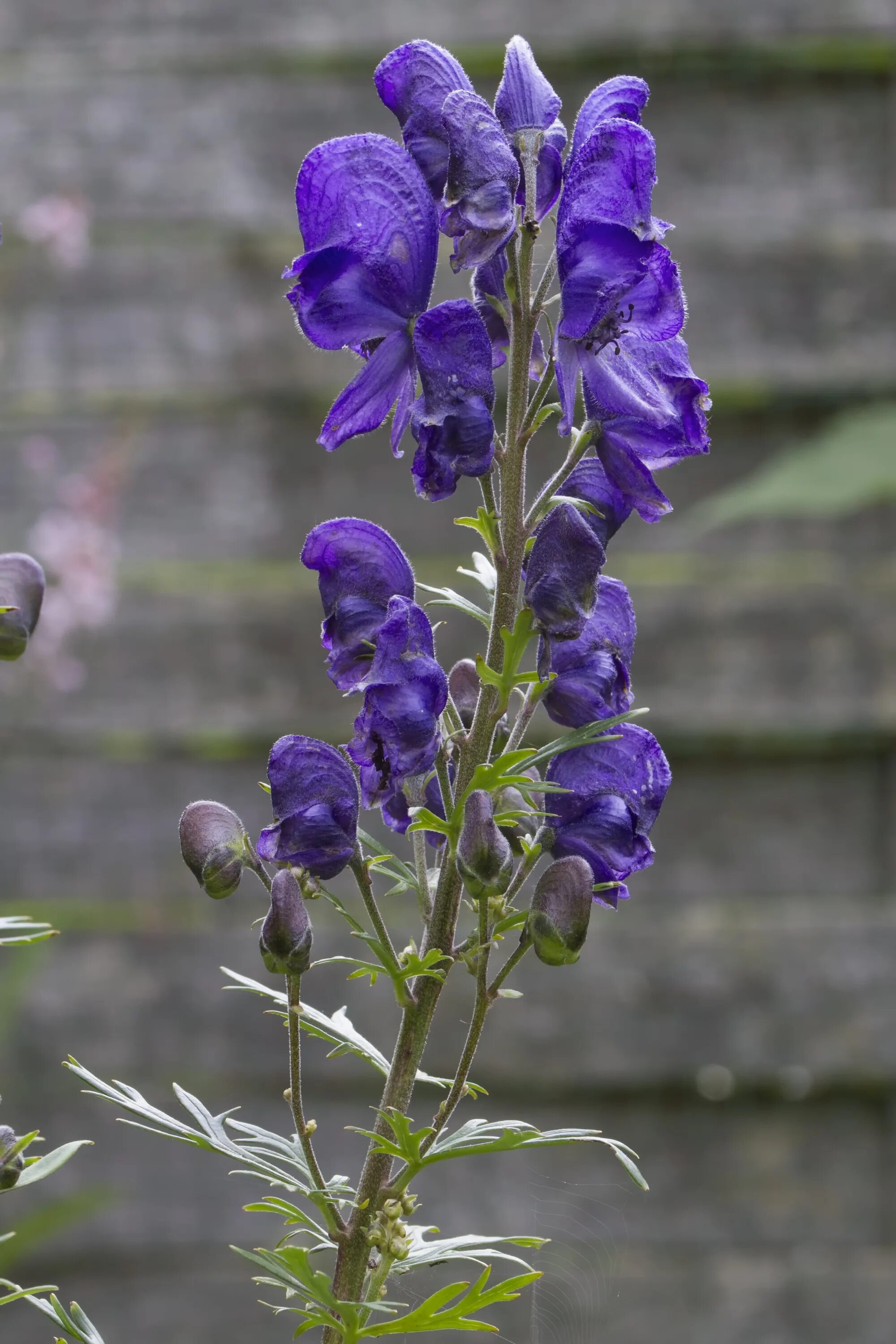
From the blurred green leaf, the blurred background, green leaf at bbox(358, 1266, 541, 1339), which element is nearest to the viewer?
green leaf at bbox(358, 1266, 541, 1339)

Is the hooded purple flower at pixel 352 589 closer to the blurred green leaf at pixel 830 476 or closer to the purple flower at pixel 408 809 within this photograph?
the purple flower at pixel 408 809

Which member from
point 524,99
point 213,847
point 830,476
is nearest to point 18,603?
point 213,847

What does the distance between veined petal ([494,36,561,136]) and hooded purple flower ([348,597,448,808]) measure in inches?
4.9

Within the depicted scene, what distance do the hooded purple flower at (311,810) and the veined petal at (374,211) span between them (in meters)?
0.12

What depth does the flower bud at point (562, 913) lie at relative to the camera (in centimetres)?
33

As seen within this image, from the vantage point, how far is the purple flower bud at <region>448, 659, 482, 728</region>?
1.36 ft

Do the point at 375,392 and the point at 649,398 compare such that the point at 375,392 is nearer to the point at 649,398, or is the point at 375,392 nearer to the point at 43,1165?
the point at 649,398

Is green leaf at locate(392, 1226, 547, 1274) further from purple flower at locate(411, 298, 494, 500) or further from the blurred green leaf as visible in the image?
the blurred green leaf

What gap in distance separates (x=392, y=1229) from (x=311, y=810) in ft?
0.33

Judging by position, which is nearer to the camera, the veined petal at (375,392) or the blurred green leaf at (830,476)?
the veined petal at (375,392)

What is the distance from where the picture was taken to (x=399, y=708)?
13.4 inches

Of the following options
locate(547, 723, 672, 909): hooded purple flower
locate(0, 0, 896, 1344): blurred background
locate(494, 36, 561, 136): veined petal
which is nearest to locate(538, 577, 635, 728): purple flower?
locate(547, 723, 672, 909): hooded purple flower

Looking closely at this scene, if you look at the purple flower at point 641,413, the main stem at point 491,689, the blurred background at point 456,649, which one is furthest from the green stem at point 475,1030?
the blurred background at point 456,649

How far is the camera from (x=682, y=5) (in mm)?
1249
